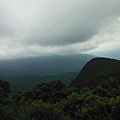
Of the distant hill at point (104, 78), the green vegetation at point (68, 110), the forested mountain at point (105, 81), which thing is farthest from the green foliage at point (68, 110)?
the distant hill at point (104, 78)

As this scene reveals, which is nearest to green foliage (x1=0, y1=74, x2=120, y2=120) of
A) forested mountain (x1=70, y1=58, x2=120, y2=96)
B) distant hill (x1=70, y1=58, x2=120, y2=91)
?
forested mountain (x1=70, y1=58, x2=120, y2=96)

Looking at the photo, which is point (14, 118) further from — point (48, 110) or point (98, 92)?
point (98, 92)

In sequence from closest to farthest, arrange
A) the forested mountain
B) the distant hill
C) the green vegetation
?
the green vegetation < the forested mountain < the distant hill

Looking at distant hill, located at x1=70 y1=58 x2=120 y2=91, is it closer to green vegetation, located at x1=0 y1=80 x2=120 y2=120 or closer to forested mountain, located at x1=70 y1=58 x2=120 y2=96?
forested mountain, located at x1=70 y1=58 x2=120 y2=96

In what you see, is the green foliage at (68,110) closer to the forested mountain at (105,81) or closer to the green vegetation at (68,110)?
the green vegetation at (68,110)

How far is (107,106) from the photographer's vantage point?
67.9 feet

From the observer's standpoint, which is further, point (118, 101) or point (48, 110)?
point (118, 101)

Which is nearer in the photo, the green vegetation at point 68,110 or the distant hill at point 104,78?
the green vegetation at point 68,110

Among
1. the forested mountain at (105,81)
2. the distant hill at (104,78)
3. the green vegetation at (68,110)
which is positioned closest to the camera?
the green vegetation at (68,110)

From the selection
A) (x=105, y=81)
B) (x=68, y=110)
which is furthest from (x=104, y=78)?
(x=68, y=110)

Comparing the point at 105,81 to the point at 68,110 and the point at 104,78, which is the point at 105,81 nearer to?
the point at 104,78

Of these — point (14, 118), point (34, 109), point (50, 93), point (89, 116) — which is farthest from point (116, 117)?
point (50, 93)

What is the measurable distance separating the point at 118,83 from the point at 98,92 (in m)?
16.4

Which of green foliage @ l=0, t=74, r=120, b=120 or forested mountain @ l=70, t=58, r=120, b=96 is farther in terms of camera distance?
forested mountain @ l=70, t=58, r=120, b=96
